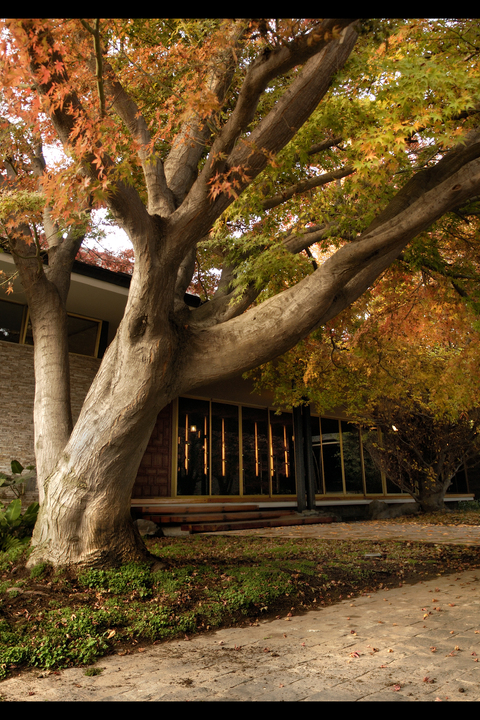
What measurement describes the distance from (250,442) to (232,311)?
9.35 m

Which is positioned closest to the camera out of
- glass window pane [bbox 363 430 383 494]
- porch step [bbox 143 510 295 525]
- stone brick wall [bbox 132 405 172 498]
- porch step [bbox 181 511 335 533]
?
porch step [bbox 143 510 295 525]

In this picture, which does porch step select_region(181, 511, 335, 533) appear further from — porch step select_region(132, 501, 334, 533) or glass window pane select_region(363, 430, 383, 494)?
glass window pane select_region(363, 430, 383, 494)

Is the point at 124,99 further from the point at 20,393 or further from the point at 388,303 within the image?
the point at 20,393

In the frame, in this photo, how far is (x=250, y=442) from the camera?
15.4m

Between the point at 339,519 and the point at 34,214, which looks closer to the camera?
the point at 34,214

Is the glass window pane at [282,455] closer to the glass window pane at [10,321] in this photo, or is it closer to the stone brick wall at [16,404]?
the stone brick wall at [16,404]

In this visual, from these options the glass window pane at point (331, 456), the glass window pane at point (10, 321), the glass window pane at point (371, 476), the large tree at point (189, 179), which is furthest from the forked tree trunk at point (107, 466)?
the glass window pane at point (371, 476)

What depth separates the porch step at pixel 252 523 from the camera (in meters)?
10.8

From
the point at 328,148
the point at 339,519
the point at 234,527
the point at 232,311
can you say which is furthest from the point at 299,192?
the point at 339,519

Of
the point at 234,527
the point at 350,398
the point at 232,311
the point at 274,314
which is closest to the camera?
the point at 274,314

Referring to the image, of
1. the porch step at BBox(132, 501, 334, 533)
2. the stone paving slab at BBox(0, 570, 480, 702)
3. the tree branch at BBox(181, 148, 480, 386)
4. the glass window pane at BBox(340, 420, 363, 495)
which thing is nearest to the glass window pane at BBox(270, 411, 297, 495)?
the porch step at BBox(132, 501, 334, 533)

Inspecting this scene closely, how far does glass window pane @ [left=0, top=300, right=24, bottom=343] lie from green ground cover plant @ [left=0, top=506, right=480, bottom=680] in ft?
19.1

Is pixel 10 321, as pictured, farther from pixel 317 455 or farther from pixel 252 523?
pixel 317 455

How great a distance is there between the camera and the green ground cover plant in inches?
145
